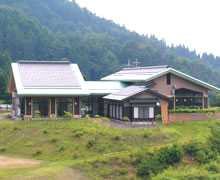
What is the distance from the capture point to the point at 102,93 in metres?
34.4

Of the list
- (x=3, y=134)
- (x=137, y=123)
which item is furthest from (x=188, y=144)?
(x=3, y=134)

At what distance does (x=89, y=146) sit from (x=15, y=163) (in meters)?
4.55

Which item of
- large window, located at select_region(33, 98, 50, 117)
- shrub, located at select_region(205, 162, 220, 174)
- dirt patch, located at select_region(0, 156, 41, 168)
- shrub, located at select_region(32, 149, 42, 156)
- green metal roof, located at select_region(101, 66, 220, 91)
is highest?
green metal roof, located at select_region(101, 66, 220, 91)

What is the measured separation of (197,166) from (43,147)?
9.38 m

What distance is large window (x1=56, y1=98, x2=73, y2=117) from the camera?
31000 millimetres

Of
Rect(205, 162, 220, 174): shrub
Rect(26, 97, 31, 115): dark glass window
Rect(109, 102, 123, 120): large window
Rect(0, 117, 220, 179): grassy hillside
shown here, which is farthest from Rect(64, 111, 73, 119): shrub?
Rect(205, 162, 220, 174): shrub

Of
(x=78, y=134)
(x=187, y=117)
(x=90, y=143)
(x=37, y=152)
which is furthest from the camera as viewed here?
(x=187, y=117)

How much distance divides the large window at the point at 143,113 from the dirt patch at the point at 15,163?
10.6m

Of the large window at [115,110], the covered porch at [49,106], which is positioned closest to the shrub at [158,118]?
the large window at [115,110]

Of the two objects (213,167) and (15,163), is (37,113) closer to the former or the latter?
(15,163)

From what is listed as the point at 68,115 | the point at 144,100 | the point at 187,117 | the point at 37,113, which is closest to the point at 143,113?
the point at 144,100

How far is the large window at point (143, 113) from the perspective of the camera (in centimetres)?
2984

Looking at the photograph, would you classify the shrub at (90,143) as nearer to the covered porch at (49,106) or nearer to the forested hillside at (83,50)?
the covered porch at (49,106)

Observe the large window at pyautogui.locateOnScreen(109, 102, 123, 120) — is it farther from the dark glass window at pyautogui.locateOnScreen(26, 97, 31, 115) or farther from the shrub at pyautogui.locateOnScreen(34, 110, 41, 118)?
the dark glass window at pyautogui.locateOnScreen(26, 97, 31, 115)
